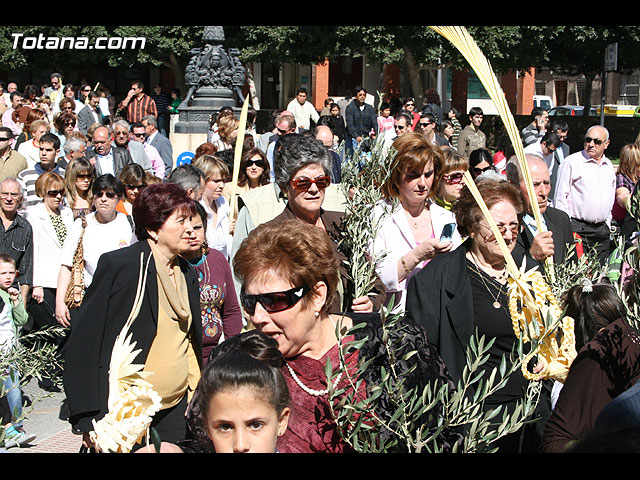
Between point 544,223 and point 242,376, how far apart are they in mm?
2876

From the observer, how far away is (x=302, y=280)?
314 cm

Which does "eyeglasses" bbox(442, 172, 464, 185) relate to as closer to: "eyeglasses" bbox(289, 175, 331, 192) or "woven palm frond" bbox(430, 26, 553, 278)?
"eyeglasses" bbox(289, 175, 331, 192)

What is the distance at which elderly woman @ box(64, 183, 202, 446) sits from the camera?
4000 mm

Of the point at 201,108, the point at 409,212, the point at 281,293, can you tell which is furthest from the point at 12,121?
the point at 281,293

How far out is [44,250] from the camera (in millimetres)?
7609

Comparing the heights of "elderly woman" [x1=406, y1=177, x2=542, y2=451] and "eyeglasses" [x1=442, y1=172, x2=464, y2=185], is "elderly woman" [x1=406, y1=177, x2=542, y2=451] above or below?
below

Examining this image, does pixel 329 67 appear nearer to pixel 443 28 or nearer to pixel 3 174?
pixel 3 174

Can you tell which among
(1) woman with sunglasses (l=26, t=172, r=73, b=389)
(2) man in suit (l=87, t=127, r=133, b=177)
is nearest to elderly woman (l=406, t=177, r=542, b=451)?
(1) woman with sunglasses (l=26, t=172, r=73, b=389)

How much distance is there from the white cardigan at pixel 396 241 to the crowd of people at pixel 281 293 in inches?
0.4
